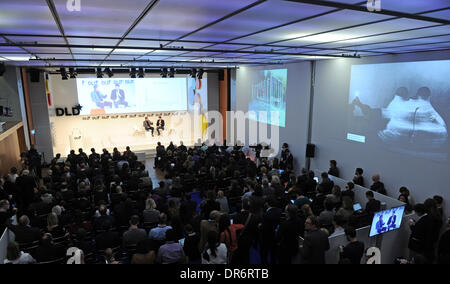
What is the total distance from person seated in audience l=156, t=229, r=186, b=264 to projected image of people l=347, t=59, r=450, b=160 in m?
5.98

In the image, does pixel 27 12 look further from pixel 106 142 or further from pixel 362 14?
pixel 106 142

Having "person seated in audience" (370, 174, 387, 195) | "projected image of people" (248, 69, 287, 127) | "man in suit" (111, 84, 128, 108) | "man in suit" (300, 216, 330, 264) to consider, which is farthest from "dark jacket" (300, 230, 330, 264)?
"man in suit" (111, 84, 128, 108)

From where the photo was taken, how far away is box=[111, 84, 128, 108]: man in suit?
15.4m

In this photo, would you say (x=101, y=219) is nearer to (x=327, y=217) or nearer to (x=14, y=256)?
(x=14, y=256)

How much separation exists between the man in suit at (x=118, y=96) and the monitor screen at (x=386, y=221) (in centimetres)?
1393

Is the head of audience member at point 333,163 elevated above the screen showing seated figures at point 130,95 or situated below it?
below

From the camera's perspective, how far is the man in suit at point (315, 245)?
12.9 feet

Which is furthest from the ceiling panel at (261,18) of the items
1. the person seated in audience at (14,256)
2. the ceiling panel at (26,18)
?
the person seated in audience at (14,256)

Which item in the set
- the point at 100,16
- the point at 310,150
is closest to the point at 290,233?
the point at 100,16

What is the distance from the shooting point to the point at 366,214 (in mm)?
5301

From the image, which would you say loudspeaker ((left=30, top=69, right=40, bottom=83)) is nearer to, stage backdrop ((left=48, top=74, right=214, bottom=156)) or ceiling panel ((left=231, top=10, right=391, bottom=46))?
stage backdrop ((left=48, top=74, right=214, bottom=156))

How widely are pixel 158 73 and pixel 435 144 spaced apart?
13.1 m

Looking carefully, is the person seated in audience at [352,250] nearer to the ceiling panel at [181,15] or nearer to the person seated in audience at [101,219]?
the ceiling panel at [181,15]

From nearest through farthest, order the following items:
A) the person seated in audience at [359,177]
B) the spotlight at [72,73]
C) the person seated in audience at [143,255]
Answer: the person seated in audience at [143,255], the person seated in audience at [359,177], the spotlight at [72,73]
